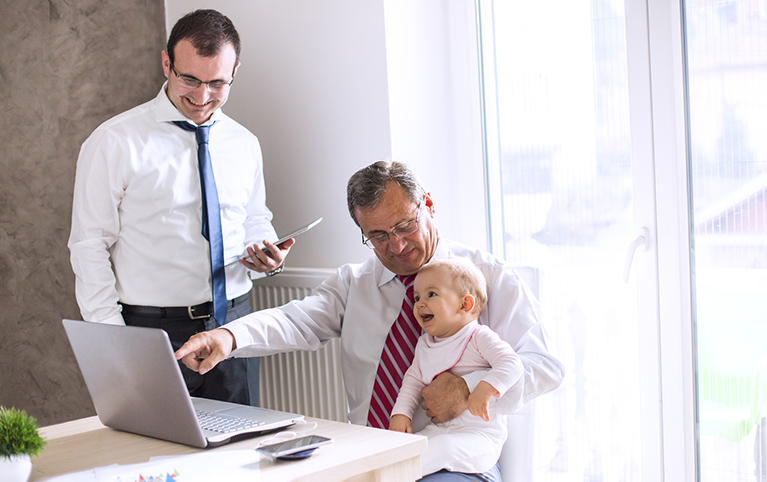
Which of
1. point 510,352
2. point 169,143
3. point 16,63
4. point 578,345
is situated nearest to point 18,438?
point 510,352

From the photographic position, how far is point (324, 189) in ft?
8.49

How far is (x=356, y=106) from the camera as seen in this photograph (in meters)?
2.46

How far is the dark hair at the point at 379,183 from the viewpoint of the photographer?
1.78 meters

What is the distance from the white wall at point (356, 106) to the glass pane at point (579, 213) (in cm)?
21

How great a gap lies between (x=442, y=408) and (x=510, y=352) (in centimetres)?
20

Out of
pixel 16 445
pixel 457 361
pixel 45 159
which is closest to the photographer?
pixel 16 445

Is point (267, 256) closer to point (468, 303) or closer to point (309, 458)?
point (468, 303)

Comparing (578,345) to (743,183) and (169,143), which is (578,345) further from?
(169,143)

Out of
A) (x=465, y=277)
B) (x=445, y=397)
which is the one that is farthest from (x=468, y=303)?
(x=445, y=397)

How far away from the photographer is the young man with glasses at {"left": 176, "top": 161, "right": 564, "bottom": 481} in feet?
5.34

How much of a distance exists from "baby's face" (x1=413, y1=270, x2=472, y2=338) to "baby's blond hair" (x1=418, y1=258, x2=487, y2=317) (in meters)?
0.02

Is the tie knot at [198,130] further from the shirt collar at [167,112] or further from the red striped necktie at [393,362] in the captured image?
the red striped necktie at [393,362]

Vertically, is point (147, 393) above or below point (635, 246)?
below

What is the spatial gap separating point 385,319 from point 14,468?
0.98 m
